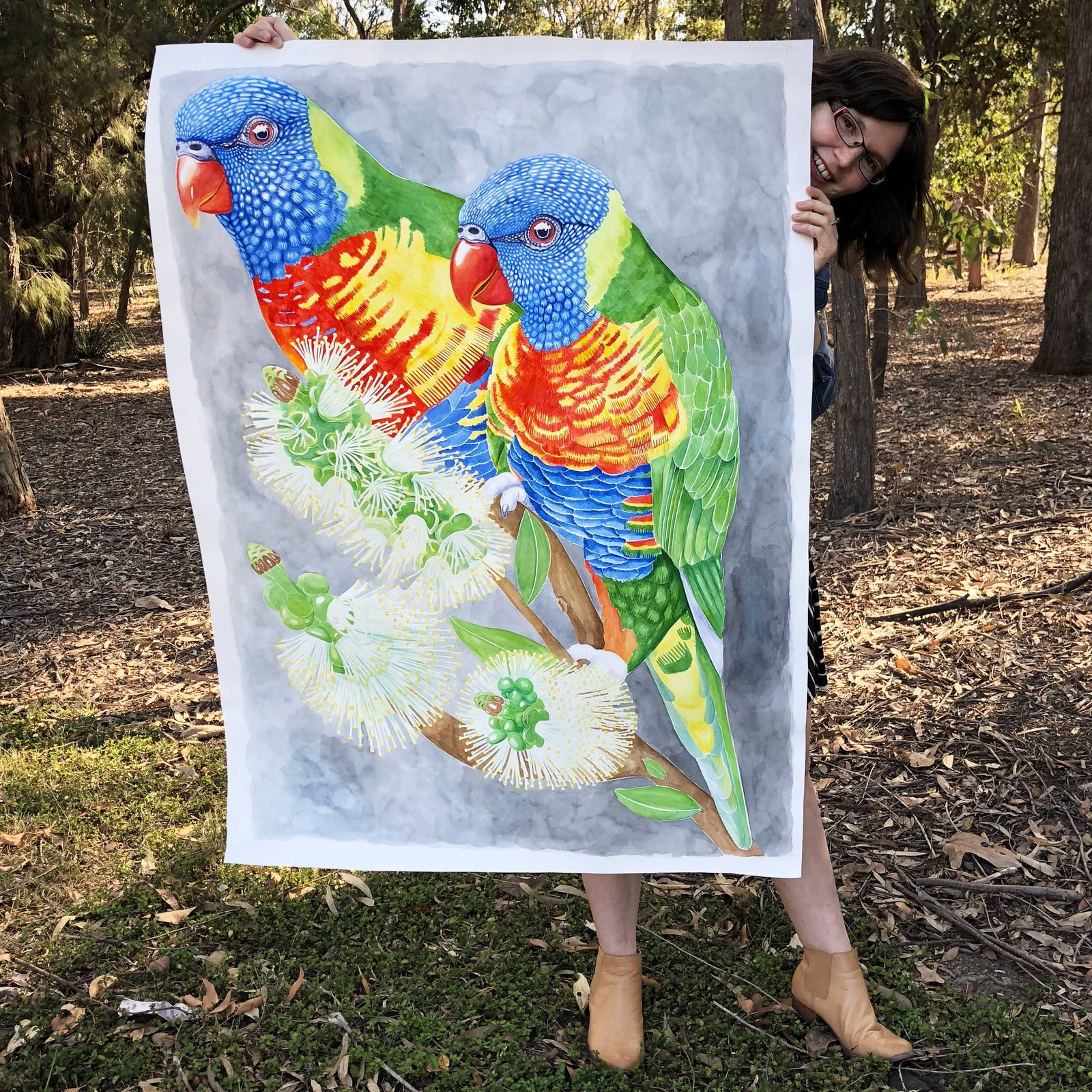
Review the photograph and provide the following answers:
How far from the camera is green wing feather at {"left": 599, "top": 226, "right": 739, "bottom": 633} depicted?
1.44 m

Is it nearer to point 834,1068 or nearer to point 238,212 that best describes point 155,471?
point 238,212

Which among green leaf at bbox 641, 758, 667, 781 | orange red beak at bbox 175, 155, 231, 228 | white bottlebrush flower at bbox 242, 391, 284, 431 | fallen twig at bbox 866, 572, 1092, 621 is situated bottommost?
fallen twig at bbox 866, 572, 1092, 621

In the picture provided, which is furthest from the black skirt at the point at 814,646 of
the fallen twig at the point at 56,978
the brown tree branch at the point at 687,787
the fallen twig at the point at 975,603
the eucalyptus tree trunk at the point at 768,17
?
the eucalyptus tree trunk at the point at 768,17

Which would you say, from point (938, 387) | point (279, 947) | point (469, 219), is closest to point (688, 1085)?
point (279, 947)

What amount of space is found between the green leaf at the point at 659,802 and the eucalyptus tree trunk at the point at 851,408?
2.71 meters

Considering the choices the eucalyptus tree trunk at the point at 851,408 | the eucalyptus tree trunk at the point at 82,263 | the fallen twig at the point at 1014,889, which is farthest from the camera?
the eucalyptus tree trunk at the point at 82,263

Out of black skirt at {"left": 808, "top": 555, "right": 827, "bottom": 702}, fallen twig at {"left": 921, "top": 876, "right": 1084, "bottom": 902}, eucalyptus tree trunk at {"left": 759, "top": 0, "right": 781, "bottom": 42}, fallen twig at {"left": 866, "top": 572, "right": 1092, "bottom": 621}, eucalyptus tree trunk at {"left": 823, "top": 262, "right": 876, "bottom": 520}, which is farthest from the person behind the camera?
eucalyptus tree trunk at {"left": 759, "top": 0, "right": 781, "bottom": 42}

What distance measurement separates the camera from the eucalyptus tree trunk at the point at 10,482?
4766 millimetres

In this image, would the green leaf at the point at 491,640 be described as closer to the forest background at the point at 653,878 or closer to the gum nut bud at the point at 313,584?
the gum nut bud at the point at 313,584

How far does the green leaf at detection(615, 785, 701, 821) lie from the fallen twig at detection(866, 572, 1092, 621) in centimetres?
196

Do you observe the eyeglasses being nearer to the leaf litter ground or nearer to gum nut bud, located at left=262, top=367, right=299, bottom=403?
gum nut bud, located at left=262, top=367, right=299, bottom=403

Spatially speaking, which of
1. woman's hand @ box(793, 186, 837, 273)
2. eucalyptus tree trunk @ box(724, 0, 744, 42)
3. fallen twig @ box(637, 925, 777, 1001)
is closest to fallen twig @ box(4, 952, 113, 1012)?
fallen twig @ box(637, 925, 777, 1001)

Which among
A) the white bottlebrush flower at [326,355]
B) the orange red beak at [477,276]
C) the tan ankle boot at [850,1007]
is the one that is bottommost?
the tan ankle boot at [850,1007]

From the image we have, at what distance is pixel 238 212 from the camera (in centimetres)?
146
